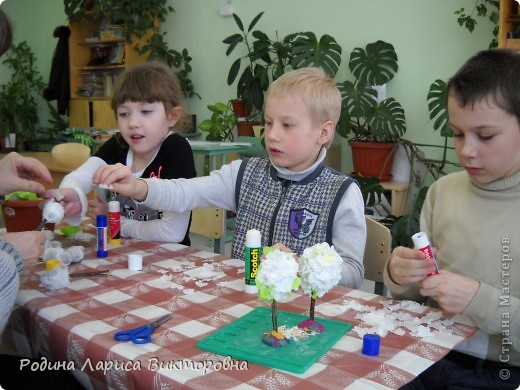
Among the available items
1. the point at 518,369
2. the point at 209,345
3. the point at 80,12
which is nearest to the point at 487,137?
the point at 518,369

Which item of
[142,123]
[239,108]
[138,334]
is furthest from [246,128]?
[138,334]

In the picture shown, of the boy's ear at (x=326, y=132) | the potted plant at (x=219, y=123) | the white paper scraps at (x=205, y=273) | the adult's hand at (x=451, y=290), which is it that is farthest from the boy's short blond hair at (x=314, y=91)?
the potted plant at (x=219, y=123)

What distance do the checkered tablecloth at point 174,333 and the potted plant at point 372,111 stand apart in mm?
2567

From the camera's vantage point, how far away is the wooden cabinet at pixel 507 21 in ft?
10.3

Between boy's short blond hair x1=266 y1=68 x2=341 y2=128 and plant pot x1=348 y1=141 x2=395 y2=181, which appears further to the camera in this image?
plant pot x1=348 y1=141 x2=395 y2=181

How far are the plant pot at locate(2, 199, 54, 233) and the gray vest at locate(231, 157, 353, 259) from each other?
2.04ft

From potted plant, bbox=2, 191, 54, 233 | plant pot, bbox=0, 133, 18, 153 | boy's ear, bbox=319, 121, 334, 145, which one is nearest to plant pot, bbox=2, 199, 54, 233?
potted plant, bbox=2, 191, 54, 233

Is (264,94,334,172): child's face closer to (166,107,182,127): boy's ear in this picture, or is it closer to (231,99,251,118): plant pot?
(166,107,182,127): boy's ear

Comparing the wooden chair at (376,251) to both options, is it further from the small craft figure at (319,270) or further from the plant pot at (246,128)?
the plant pot at (246,128)

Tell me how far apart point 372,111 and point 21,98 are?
467 cm

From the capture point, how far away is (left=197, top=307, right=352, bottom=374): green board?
0.81m

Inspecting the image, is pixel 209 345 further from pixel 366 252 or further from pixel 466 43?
pixel 466 43

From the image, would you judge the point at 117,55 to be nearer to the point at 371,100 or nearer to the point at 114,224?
the point at 371,100

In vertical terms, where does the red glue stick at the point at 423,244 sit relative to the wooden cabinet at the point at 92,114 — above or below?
below
